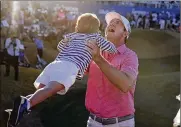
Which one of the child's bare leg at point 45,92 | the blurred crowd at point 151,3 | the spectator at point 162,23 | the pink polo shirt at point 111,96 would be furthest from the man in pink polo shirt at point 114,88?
the spectator at point 162,23

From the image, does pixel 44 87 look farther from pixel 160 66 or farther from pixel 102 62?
pixel 160 66

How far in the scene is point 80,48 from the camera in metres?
1.62

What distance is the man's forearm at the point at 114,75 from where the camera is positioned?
Answer: 1.39m

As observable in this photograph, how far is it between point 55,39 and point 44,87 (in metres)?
1.92

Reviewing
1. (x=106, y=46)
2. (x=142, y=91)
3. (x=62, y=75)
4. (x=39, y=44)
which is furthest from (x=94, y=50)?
(x=39, y=44)

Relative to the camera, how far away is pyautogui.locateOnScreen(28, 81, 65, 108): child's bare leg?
1509mm

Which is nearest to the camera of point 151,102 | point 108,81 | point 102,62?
point 102,62

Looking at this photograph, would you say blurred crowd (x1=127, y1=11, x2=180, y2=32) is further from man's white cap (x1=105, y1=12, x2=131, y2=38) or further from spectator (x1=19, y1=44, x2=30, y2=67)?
man's white cap (x1=105, y1=12, x2=131, y2=38)

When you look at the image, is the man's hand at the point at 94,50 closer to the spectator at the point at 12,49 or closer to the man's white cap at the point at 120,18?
the man's white cap at the point at 120,18

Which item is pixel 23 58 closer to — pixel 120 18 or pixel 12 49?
pixel 12 49

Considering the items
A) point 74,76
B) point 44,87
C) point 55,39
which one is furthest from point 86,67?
point 55,39

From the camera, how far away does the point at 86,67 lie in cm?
164

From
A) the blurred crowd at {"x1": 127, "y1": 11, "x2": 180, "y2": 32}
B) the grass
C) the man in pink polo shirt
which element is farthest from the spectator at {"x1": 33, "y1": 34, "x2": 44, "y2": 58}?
the man in pink polo shirt

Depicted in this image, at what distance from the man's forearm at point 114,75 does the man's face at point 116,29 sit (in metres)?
0.22
